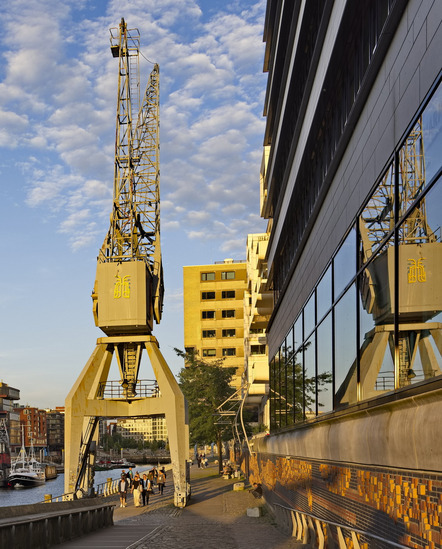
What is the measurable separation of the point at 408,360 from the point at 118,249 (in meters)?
36.5

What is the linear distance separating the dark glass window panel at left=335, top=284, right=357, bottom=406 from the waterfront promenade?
4765 mm

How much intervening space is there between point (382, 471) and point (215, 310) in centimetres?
9797

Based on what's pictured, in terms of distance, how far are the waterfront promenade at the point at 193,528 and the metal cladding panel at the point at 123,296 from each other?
9439mm

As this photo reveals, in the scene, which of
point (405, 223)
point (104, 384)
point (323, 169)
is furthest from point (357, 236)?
point (104, 384)

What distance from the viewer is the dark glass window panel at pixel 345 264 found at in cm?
1259

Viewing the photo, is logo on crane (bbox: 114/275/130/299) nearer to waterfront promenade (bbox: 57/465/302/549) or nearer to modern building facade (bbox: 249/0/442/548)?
waterfront promenade (bbox: 57/465/302/549)

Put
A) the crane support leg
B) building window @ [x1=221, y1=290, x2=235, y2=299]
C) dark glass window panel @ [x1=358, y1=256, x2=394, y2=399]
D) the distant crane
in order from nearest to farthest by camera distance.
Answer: the distant crane < dark glass window panel @ [x1=358, y1=256, x2=394, y2=399] < the crane support leg < building window @ [x1=221, y1=290, x2=235, y2=299]

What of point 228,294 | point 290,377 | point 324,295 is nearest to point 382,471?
point 324,295

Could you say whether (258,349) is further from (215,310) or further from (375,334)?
(375,334)

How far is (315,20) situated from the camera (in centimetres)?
1845

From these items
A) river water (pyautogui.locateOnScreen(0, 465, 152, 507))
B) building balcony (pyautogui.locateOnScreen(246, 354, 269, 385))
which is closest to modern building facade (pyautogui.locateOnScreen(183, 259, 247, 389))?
river water (pyautogui.locateOnScreen(0, 465, 152, 507))

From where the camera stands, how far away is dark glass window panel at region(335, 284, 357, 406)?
1234 centimetres

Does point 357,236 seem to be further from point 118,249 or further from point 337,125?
point 118,249

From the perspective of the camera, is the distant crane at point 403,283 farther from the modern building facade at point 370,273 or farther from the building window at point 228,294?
the building window at point 228,294
